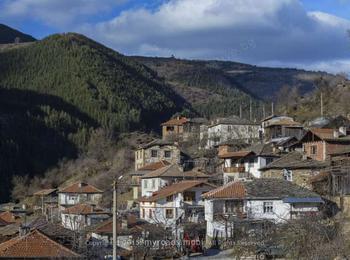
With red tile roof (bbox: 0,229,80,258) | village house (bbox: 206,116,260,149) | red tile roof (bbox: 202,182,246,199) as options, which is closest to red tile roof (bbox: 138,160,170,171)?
village house (bbox: 206,116,260,149)

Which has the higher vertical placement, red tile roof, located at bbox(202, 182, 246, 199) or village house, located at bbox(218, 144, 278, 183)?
village house, located at bbox(218, 144, 278, 183)

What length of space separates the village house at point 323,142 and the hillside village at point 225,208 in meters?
0.07

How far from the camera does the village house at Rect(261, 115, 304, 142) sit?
6153 centimetres

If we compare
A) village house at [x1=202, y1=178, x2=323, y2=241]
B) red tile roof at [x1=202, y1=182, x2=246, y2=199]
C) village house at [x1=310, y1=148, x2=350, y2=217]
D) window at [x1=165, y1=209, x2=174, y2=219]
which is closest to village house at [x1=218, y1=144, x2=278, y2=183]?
window at [x1=165, y1=209, x2=174, y2=219]

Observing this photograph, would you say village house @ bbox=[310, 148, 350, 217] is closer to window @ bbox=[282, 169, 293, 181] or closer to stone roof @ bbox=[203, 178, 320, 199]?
stone roof @ bbox=[203, 178, 320, 199]

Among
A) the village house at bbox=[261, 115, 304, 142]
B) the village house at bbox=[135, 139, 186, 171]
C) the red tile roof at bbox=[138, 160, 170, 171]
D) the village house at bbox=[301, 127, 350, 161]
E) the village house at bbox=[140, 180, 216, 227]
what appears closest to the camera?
the village house at bbox=[301, 127, 350, 161]

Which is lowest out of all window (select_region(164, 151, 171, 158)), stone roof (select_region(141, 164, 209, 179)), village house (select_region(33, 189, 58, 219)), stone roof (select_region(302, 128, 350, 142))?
village house (select_region(33, 189, 58, 219))

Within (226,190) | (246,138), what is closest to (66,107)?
(246,138)

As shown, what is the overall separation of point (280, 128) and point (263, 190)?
22.6 m

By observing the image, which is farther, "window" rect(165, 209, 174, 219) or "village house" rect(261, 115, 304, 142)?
"village house" rect(261, 115, 304, 142)

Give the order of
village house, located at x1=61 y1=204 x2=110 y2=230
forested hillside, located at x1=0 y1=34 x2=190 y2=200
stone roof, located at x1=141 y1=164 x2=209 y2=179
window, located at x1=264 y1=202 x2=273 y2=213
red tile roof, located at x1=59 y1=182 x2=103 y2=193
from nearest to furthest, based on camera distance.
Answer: window, located at x1=264 y1=202 x2=273 y2=213, village house, located at x1=61 y1=204 x2=110 y2=230, stone roof, located at x1=141 y1=164 x2=209 y2=179, red tile roof, located at x1=59 y1=182 x2=103 y2=193, forested hillside, located at x1=0 y1=34 x2=190 y2=200

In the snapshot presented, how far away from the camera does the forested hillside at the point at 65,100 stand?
126 meters

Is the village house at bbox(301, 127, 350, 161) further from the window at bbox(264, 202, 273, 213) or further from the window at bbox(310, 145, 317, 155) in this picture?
the window at bbox(264, 202, 273, 213)

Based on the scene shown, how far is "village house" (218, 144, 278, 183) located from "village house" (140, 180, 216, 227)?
3797mm
